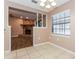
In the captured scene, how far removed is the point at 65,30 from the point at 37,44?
1851 millimetres

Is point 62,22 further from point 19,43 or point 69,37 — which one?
point 19,43

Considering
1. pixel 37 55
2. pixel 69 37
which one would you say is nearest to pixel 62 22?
pixel 69 37

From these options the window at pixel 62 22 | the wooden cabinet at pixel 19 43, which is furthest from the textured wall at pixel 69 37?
the wooden cabinet at pixel 19 43

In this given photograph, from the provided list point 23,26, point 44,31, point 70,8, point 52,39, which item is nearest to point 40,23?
point 44,31

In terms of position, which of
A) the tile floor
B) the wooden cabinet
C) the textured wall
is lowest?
the tile floor

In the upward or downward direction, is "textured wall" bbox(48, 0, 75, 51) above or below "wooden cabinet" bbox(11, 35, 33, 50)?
above

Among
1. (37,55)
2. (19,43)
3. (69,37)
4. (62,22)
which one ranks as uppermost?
(62,22)

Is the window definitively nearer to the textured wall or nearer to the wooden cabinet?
the textured wall

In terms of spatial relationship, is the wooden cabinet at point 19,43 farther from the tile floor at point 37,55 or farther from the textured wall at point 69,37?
the textured wall at point 69,37

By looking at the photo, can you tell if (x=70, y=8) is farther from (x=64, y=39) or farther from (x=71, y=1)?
(x=64, y=39)

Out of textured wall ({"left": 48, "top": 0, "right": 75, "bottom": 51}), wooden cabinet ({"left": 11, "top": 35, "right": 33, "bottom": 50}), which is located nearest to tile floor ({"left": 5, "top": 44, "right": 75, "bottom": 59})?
textured wall ({"left": 48, "top": 0, "right": 75, "bottom": 51})

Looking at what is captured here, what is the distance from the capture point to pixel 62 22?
4.66 m

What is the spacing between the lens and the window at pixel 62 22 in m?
4.15

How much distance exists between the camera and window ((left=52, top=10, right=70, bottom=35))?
4.15 m
